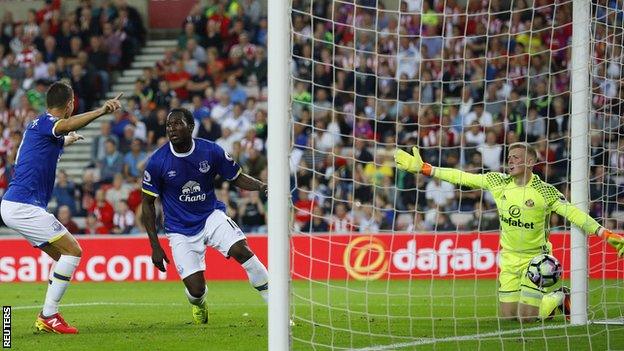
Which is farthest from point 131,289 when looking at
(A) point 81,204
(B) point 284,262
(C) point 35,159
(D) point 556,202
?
(B) point 284,262

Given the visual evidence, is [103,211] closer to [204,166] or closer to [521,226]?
[204,166]

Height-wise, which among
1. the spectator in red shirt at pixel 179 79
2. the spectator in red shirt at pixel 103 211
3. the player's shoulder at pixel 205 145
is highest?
the spectator in red shirt at pixel 179 79

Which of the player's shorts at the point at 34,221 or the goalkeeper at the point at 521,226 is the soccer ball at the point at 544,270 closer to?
the goalkeeper at the point at 521,226

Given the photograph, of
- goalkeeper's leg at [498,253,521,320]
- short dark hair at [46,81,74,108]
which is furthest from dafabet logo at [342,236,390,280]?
short dark hair at [46,81,74,108]

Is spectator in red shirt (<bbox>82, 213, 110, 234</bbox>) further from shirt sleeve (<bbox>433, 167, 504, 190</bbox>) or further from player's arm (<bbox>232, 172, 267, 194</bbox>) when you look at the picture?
shirt sleeve (<bbox>433, 167, 504, 190</bbox>)

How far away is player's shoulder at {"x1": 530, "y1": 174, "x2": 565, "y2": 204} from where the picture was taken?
36.2 ft

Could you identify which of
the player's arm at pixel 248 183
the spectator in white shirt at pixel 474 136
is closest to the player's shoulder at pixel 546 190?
the player's arm at pixel 248 183

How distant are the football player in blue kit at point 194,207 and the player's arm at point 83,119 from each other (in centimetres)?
98

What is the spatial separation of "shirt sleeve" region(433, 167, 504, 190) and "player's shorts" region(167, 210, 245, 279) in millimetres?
1990

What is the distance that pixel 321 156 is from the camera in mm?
19484

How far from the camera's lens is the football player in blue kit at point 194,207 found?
1088 cm

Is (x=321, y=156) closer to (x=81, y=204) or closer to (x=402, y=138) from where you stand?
(x=402, y=138)

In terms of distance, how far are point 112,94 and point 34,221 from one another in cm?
1349

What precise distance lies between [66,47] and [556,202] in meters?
15.0
